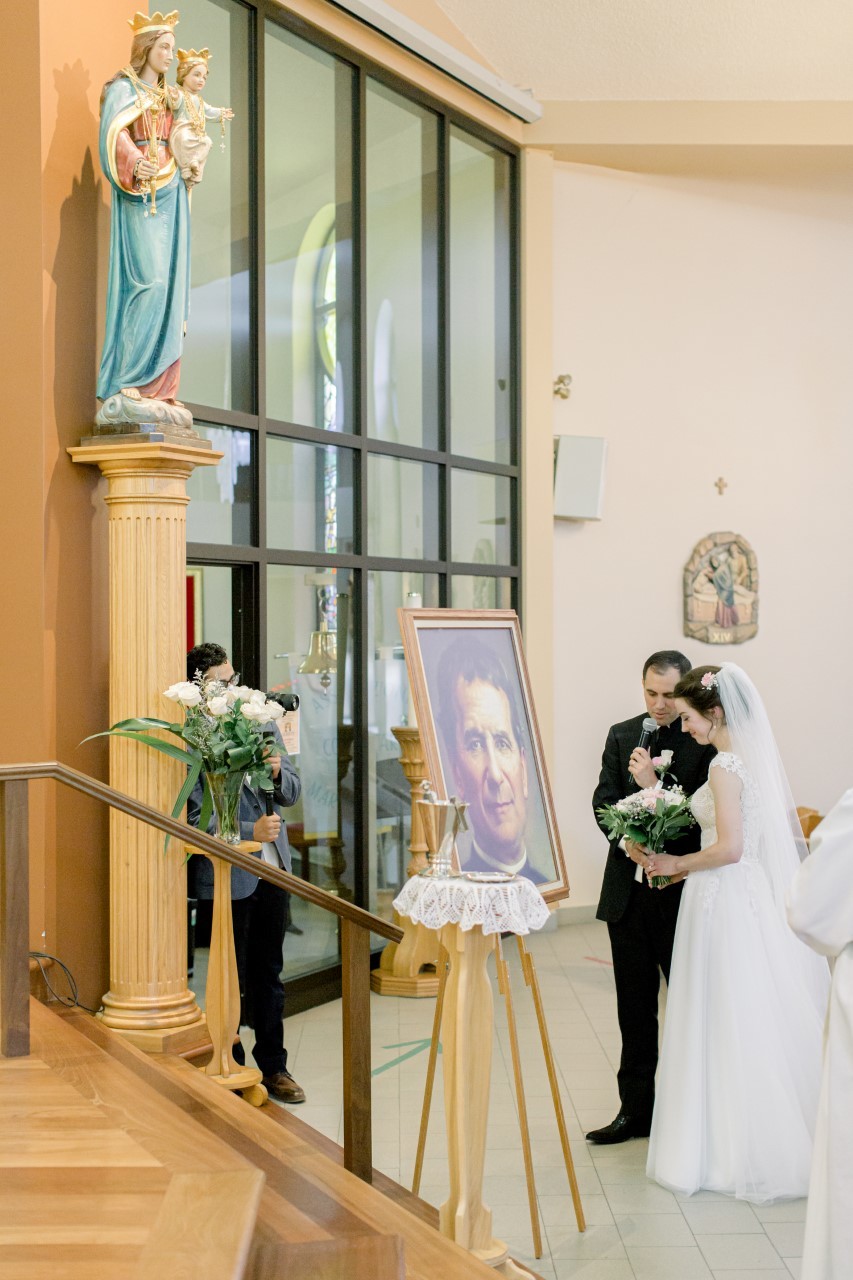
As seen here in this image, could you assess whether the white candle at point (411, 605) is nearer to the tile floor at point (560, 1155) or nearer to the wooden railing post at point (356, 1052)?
the tile floor at point (560, 1155)

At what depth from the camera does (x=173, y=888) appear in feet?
15.6

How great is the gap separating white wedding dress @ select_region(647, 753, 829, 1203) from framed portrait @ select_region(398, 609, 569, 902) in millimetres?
564

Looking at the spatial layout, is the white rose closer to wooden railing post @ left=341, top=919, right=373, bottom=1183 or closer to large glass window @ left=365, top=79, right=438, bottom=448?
wooden railing post @ left=341, top=919, right=373, bottom=1183

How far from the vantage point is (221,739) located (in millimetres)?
4523

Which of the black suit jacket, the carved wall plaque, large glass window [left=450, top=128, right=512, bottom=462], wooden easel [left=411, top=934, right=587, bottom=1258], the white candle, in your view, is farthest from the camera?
the carved wall plaque

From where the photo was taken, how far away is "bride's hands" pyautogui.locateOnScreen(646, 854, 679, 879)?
185 inches

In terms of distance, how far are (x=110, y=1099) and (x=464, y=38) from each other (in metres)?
6.83

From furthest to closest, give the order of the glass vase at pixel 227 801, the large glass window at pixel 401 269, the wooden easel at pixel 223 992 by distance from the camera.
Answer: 1. the large glass window at pixel 401 269
2. the glass vase at pixel 227 801
3. the wooden easel at pixel 223 992

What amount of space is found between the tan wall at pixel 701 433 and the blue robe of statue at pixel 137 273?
174 inches

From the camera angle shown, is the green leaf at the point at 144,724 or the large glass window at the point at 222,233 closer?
the green leaf at the point at 144,724

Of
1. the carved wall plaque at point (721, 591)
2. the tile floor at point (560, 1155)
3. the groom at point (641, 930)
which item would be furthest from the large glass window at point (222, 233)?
the carved wall plaque at point (721, 591)

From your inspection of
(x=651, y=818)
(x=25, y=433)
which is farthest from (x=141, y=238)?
(x=651, y=818)

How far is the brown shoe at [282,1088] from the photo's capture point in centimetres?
515

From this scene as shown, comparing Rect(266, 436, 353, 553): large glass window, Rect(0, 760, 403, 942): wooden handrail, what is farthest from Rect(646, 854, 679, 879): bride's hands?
Rect(266, 436, 353, 553): large glass window
